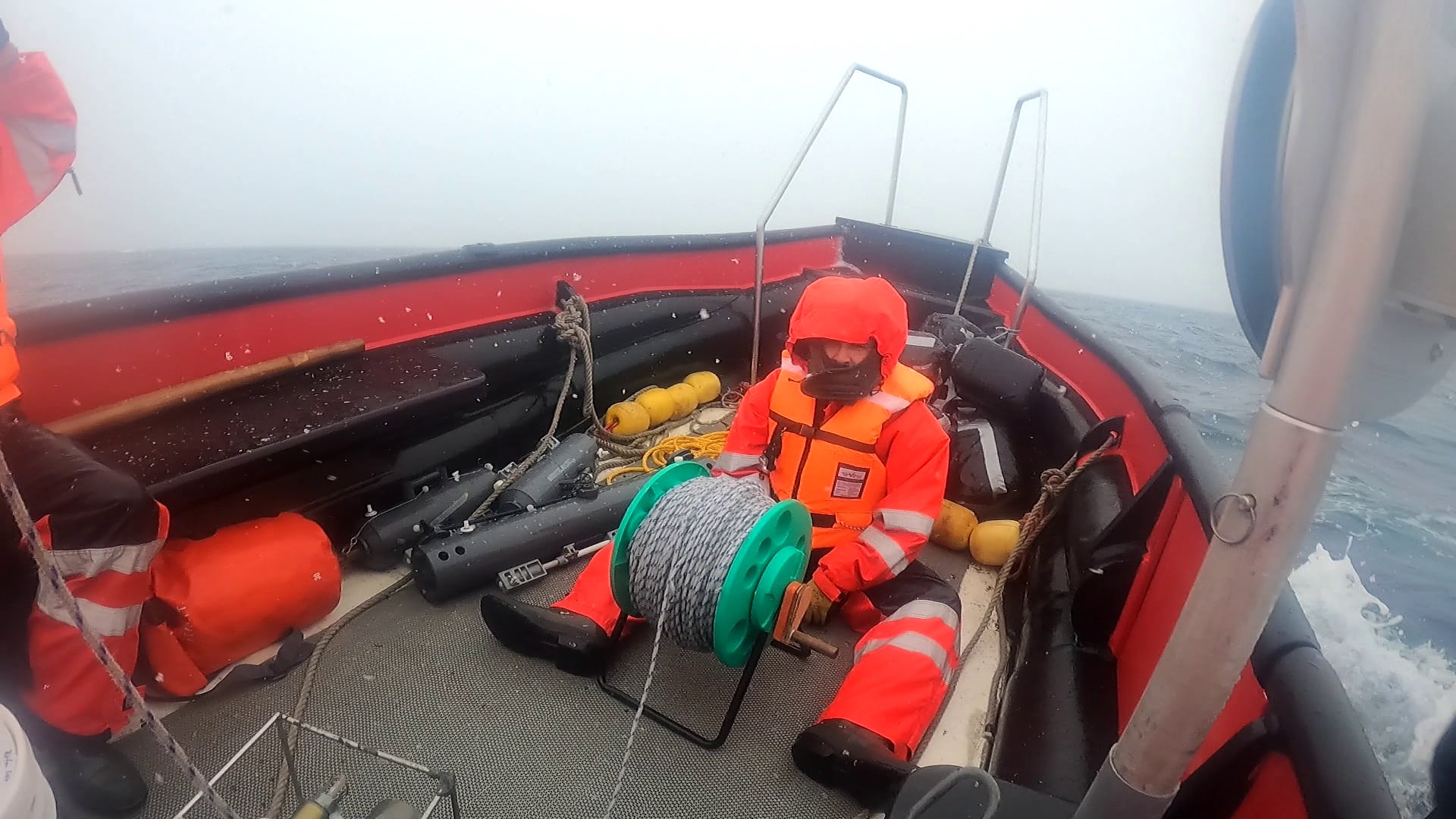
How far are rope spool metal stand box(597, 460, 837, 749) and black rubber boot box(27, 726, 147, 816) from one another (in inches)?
42.4

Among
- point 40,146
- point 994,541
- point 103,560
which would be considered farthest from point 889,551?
point 40,146

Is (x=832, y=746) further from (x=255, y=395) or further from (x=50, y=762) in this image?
(x=255, y=395)

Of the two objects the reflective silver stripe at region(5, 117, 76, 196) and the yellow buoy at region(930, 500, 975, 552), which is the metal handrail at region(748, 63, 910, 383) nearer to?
the yellow buoy at region(930, 500, 975, 552)

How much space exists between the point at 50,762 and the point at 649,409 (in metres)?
2.45

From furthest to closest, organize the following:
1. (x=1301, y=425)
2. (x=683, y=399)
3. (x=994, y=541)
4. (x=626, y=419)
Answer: (x=683, y=399) < (x=626, y=419) < (x=994, y=541) < (x=1301, y=425)

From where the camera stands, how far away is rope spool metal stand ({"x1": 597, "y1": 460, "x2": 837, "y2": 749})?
1756 millimetres

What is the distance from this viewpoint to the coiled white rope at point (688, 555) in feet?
5.77

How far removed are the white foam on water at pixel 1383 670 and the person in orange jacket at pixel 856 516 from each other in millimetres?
2471

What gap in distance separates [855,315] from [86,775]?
6.91ft

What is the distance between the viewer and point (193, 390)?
7.33ft

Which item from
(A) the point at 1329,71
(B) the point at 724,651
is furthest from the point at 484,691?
(A) the point at 1329,71

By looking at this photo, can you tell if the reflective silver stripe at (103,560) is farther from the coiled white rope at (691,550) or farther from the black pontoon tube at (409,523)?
the coiled white rope at (691,550)

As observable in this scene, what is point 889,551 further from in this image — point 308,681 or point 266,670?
point 266,670

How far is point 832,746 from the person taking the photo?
5.83 feet
